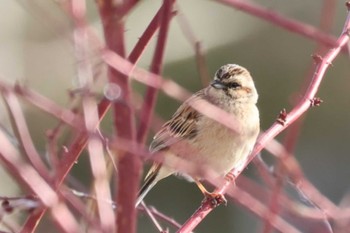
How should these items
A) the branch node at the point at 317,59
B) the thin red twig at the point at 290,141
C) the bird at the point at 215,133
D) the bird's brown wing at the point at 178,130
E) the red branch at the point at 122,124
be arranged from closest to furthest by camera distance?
the red branch at the point at 122,124 → the thin red twig at the point at 290,141 → the branch node at the point at 317,59 → the bird at the point at 215,133 → the bird's brown wing at the point at 178,130

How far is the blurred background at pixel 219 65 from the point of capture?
9203mm

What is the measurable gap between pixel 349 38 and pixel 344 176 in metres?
7.45

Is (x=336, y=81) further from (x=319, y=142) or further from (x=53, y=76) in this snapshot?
(x=53, y=76)

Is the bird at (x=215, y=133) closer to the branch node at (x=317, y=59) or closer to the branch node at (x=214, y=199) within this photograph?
the branch node at (x=214, y=199)

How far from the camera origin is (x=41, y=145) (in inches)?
359

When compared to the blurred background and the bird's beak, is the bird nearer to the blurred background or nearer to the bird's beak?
the bird's beak

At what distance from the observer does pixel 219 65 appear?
956 centimetres

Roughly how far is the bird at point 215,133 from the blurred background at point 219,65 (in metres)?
3.75

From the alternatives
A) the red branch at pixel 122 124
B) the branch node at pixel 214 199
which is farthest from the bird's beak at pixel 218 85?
the red branch at pixel 122 124

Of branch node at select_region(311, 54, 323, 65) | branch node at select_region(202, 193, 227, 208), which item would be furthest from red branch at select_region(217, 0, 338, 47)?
branch node at select_region(202, 193, 227, 208)

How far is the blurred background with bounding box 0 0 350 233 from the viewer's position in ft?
30.2

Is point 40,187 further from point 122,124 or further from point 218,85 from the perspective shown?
point 218,85

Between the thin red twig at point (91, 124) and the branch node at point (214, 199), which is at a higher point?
the thin red twig at point (91, 124)

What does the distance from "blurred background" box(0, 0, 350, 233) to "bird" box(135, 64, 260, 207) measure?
3.75m
